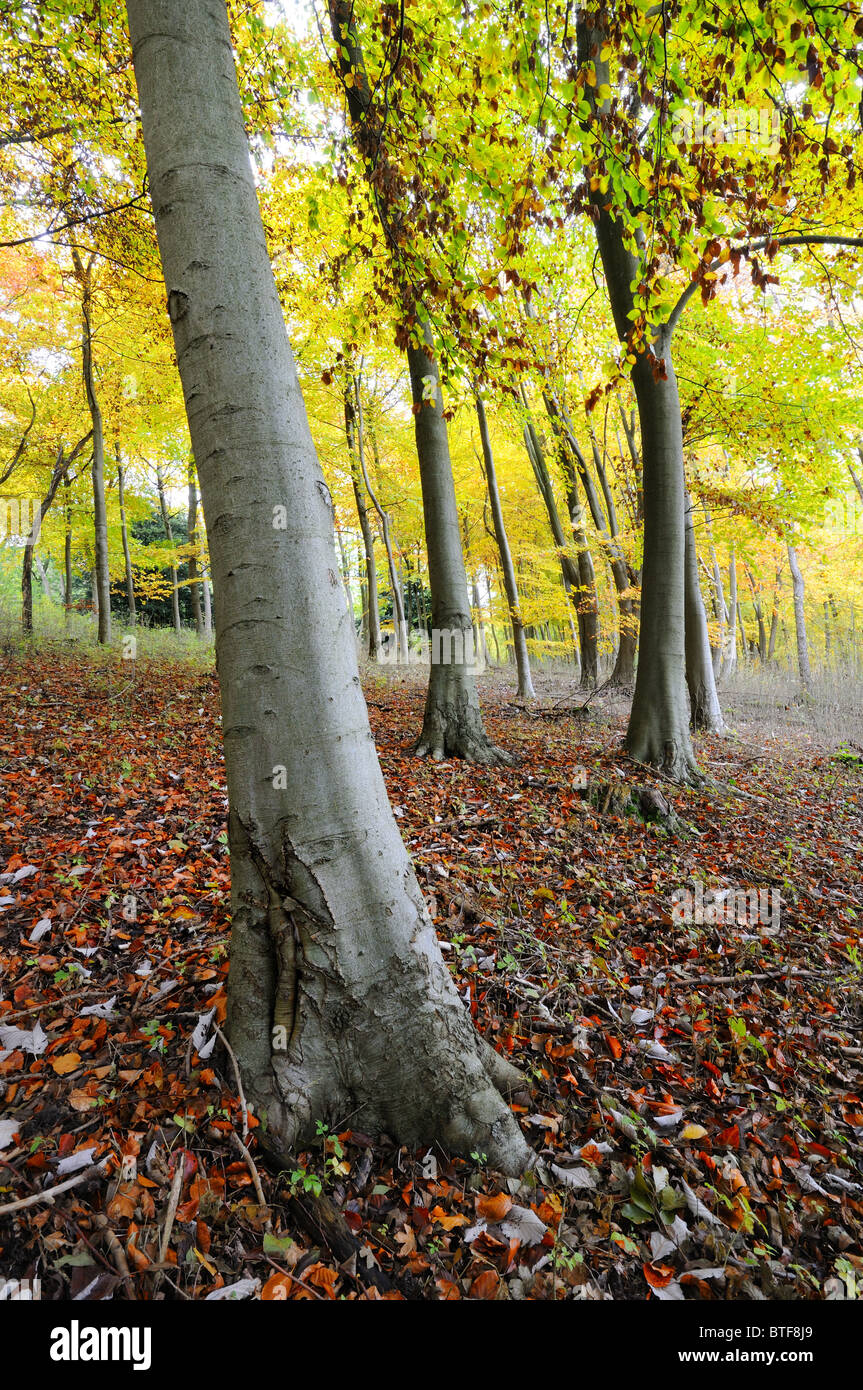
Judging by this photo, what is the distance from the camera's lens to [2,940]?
2803 mm

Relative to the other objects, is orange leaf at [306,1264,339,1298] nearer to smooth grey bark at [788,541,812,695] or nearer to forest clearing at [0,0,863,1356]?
forest clearing at [0,0,863,1356]

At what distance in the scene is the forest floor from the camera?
178 centimetres

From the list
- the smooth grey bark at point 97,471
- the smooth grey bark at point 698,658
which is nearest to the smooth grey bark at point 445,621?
the smooth grey bark at point 698,658

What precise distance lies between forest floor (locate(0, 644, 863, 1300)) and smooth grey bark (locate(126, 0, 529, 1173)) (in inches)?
8.2

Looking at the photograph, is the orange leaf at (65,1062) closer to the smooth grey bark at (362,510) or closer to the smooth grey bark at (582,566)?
the smooth grey bark at (582,566)

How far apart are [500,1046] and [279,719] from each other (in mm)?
1821

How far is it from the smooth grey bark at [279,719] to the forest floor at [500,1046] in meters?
0.21

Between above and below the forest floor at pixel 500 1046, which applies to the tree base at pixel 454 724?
above

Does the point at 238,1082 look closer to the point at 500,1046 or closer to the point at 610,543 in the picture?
the point at 500,1046

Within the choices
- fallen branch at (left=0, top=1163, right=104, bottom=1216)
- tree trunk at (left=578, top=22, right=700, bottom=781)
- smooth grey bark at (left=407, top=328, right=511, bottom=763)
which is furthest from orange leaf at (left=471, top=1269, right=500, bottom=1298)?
tree trunk at (left=578, top=22, right=700, bottom=781)

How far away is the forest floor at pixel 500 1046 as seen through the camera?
178 cm

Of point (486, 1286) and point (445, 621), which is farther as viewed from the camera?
point (445, 621)

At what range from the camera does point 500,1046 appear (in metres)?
2.63

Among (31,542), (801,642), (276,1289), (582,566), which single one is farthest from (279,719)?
(801,642)
